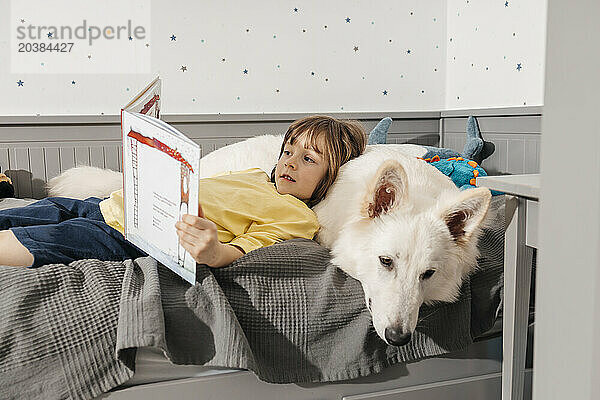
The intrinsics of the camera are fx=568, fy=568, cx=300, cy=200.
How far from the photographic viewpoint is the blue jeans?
3.92 feet

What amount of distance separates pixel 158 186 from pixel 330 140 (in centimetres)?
56

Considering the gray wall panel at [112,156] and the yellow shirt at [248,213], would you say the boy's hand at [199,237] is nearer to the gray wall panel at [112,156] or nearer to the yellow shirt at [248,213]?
the yellow shirt at [248,213]

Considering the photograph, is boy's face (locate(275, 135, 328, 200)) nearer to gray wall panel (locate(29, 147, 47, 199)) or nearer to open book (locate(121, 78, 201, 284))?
open book (locate(121, 78, 201, 284))

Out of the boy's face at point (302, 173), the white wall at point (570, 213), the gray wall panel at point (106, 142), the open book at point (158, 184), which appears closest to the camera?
the white wall at point (570, 213)

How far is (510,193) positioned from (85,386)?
840 millimetres

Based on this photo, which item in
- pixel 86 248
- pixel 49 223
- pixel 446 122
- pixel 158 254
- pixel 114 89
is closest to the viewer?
pixel 158 254

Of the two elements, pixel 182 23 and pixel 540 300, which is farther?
pixel 182 23

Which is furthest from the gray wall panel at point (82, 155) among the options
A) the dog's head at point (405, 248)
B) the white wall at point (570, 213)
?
the white wall at point (570, 213)

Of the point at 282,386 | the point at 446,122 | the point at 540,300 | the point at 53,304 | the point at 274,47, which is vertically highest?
the point at 274,47

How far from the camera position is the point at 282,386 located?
111cm

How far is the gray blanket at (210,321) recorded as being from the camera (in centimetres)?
96

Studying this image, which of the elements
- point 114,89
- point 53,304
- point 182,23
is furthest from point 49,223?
point 182,23

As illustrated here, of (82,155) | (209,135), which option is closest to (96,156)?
(82,155)

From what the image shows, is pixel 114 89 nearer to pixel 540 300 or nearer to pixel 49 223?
pixel 49 223
